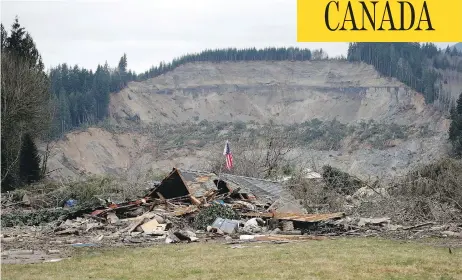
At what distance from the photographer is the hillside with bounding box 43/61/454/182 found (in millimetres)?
71562

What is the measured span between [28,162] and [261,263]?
26.8 meters

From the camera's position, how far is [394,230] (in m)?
15.9

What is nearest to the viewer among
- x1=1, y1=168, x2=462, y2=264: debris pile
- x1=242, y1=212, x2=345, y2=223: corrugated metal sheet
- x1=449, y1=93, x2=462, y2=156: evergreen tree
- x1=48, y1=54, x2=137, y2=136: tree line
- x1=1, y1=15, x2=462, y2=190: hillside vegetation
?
x1=1, y1=168, x2=462, y2=264: debris pile

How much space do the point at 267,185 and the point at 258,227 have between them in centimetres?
592

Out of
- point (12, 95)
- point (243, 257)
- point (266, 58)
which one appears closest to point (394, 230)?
point (243, 257)

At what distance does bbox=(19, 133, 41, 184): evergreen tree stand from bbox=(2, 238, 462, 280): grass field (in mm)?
22917

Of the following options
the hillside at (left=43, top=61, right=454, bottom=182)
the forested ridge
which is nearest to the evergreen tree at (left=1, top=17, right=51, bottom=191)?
the hillside at (left=43, top=61, right=454, bottom=182)

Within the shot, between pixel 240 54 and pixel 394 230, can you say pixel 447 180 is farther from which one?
pixel 240 54

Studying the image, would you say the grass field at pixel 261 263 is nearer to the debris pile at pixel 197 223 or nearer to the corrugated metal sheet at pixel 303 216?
the debris pile at pixel 197 223

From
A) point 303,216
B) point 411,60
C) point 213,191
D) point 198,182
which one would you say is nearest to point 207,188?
point 198,182

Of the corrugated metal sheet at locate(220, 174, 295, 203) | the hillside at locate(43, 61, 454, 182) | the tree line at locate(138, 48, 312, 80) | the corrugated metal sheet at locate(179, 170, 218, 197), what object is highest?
the tree line at locate(138, 48, 312, 80)

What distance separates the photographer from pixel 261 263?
1101 cm

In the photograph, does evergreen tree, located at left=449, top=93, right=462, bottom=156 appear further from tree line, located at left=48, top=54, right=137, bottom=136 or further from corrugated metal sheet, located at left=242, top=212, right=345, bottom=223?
tree line, located at left=48, top=54, right=137, bottom=136

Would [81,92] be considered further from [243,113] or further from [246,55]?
[246,55]
